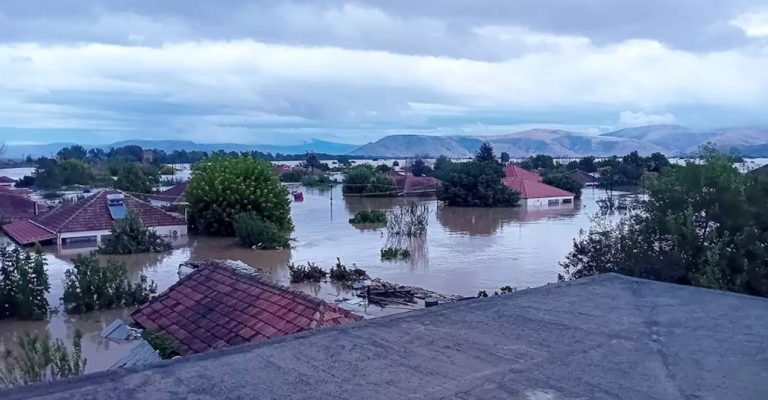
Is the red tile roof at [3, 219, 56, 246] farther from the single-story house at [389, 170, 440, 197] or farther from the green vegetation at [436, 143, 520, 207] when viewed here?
the single-story house at [389, 170, 440, 197]

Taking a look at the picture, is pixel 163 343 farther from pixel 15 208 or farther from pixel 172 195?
pixel 172 195

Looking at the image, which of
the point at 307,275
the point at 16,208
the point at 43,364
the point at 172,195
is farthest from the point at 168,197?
the point at 43,364

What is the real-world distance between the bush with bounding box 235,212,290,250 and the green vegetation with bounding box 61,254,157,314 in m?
9.74

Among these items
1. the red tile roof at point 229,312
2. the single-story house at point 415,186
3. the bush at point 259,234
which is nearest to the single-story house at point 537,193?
the single-story house at point 415,186

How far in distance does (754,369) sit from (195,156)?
5073 inches

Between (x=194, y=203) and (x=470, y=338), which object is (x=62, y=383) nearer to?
(x=470, y=338)

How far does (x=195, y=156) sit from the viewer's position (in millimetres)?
127312

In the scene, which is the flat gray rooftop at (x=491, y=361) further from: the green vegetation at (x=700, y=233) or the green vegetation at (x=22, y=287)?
the green vegetation at (x=22, y=287)

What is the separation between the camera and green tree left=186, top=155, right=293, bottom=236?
2794 centimetres

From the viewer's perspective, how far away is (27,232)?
27094mm

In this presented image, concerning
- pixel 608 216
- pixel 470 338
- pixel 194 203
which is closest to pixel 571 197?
pixel 608 216

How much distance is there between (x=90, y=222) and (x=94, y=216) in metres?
0.31

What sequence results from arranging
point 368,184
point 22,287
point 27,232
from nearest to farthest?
point 22,287 < point 27,232 < point 368,184

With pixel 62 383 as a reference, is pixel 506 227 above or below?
below
